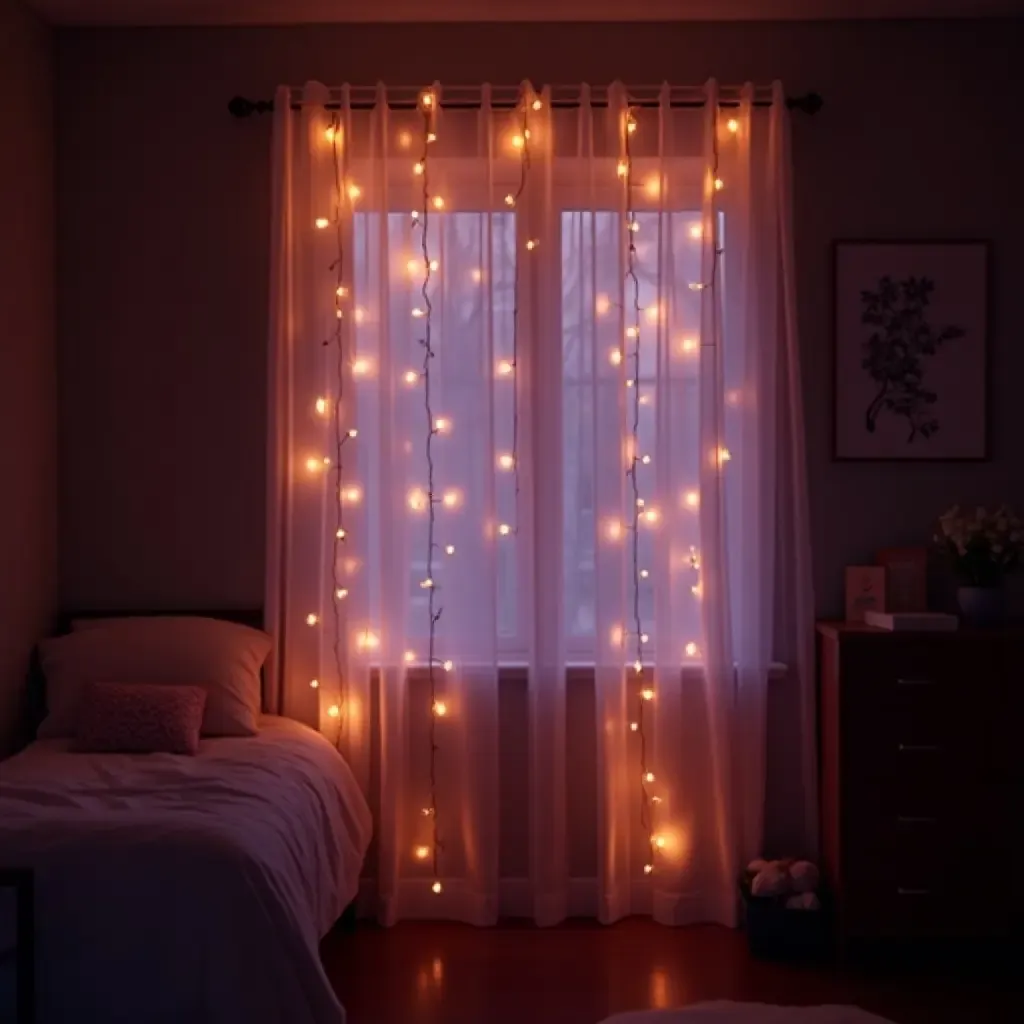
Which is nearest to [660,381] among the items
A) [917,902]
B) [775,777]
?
[775,777]

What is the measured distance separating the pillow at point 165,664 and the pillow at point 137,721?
0.34 feet

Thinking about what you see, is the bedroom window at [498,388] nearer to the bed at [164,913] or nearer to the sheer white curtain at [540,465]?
the sheer white curtain at [540,465]

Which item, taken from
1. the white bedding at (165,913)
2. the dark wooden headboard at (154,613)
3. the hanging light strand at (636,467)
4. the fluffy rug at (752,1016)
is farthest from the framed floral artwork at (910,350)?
the white bedding at (165,913)

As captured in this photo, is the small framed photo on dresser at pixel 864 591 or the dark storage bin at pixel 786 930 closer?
the dark storage bin at pixel 786 930

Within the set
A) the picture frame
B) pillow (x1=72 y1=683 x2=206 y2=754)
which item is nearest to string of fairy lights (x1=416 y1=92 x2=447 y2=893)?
pillow (x1=72 y1=683 x2=206 y2=754)

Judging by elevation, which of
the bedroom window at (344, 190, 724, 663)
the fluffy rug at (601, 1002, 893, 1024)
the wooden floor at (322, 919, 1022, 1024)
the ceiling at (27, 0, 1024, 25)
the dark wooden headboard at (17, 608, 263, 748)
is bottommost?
the wooden floor at (322, 919, 1022, 1024)

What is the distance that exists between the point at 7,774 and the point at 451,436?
5.45 ft

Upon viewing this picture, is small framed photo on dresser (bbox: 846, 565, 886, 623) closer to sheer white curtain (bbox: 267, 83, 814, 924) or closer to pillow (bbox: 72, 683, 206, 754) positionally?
sheer white curtain (bbox: 267, 83, 814, 924)

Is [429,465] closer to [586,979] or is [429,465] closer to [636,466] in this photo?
[636,466]

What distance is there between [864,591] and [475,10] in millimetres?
2318

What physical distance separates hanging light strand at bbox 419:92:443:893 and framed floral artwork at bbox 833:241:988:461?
1381 mm

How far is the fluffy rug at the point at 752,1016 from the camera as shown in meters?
1.79

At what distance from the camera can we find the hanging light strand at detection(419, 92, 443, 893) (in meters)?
3.62

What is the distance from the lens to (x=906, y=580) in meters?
3.59
